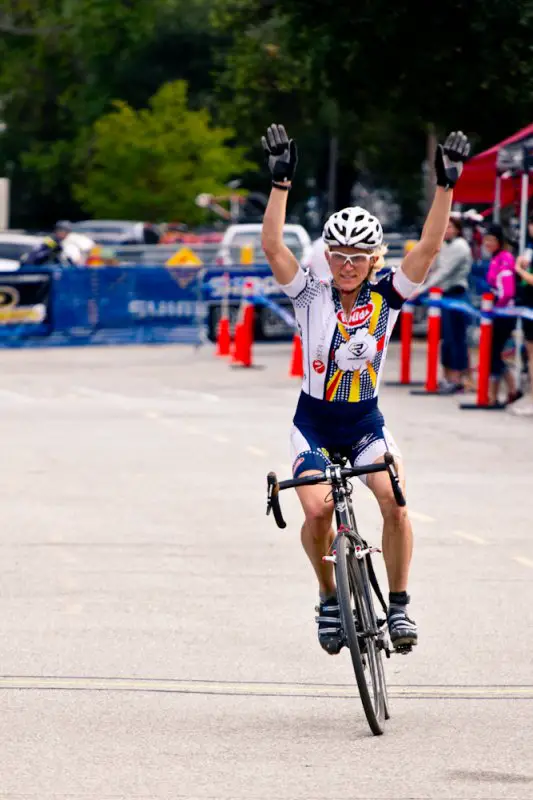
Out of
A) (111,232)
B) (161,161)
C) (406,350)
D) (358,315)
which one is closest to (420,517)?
(358,315)

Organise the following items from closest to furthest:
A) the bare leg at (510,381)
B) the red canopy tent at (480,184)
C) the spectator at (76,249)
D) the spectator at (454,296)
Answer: the bare leg at (510,381), the spectator at (454,296), the red canopy tent at (480,184), the spectator at (76,249)

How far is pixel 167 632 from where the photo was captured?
9.10 metres

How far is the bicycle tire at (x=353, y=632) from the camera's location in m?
7.02

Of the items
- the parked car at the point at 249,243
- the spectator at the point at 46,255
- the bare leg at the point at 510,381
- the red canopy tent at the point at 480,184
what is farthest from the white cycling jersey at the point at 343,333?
the spectator at the point at 46,255

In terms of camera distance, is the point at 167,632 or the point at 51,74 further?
the point at 51,74

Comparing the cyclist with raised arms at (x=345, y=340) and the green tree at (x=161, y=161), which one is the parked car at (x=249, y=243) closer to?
the green tree at (x=161, y=161)

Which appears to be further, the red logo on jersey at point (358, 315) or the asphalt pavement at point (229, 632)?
the red logo on jersey at point (358, 315)

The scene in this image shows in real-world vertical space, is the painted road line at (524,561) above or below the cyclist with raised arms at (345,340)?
below

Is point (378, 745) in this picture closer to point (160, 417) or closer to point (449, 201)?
point (449, 201)

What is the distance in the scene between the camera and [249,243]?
1442 inches

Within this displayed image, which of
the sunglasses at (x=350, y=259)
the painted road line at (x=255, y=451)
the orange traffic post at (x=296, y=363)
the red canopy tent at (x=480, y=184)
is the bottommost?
the painted road line at (x=255, y=451)

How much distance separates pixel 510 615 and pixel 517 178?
1700 centimetres

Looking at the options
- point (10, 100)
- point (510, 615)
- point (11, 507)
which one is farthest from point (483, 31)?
point (10, 100)

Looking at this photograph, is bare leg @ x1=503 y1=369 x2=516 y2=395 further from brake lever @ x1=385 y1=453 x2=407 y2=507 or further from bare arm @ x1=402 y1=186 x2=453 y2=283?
brake lever @ x1=385 y1=453 x2=407 y2=507
